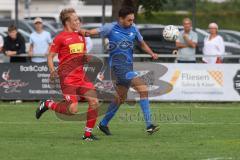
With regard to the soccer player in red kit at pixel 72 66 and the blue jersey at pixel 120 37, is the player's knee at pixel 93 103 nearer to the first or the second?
the soccer player in red kit at pixel 72 66

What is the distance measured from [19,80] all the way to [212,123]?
6436mm

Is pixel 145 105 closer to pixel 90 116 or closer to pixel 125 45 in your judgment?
pixel 125 45

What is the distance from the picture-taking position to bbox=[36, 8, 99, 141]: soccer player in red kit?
40.9ft

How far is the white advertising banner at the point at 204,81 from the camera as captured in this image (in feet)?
65.1

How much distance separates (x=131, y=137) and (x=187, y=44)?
7652 mm

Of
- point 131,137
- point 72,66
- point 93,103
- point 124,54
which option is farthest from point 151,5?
point 93,103

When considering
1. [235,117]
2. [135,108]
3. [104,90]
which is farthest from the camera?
[104,90]

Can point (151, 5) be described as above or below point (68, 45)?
below

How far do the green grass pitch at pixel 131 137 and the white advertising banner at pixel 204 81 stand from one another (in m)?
1.31

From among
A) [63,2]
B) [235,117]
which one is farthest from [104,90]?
[63,2]

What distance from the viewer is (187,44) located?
20.2m

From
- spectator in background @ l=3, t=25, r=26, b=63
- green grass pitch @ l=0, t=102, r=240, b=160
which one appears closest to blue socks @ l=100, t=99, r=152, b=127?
green grass pitch @ l=0, t=102, r=240, b=160

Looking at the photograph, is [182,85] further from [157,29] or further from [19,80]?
[157,29]

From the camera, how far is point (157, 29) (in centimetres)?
2862
